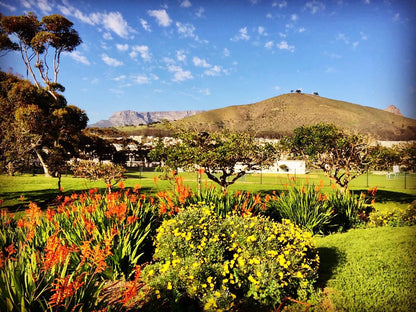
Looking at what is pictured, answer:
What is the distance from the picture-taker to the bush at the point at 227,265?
12.1 feet

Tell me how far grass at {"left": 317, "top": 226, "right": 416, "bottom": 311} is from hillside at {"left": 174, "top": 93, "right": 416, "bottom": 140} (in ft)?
236

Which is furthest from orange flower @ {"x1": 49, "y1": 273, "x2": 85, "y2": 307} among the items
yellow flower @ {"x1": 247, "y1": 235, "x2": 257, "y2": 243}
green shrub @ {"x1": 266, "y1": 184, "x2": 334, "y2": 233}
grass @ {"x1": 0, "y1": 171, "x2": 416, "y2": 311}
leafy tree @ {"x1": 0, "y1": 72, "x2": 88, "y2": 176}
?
leafy tree @ {"x1": 0, "y1": 72, "x2": 88, "y2": 176}

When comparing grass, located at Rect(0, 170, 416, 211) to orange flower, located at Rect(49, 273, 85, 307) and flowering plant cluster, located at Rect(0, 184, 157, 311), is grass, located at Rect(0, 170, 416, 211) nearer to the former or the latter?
flowering plant cluster, located at Rect(0, 184, 157, 311)

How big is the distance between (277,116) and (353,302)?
359 feet

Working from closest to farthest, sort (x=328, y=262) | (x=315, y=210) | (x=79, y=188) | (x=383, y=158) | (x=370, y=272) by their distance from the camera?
(x=370, y=272) → (x=328, y=262) → (x=315, y=210) → (x=383, y=158) → (x=79, y=188)

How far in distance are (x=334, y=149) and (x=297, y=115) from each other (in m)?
94.3

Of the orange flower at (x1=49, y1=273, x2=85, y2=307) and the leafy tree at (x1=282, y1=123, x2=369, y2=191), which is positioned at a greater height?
the leafy tree at (x1=282, y1=123, x2=369, y2=191)

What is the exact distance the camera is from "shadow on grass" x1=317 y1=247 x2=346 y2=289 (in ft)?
14.9

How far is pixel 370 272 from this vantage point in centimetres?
449

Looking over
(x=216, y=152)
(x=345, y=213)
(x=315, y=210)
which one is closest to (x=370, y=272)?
(x=315, y=210)

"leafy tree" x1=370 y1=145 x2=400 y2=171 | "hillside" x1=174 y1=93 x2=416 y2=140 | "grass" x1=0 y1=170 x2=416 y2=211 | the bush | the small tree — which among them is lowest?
A: "grass" x1=0 y1=170 x2=416 y2=211

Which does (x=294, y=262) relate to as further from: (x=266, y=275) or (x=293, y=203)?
(x=293, y=203)

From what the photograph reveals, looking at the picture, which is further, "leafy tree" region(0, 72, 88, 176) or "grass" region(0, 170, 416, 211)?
"grass" region(0, 170, 416, 211)

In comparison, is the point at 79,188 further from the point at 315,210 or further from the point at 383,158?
the point at 383,158
